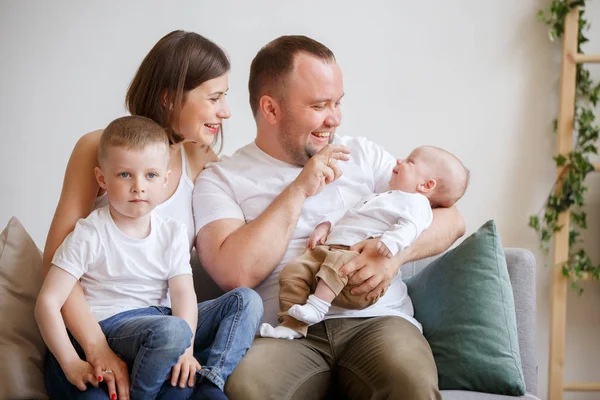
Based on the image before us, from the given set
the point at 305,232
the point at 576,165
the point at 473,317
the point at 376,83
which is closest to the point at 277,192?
the point at 305,232

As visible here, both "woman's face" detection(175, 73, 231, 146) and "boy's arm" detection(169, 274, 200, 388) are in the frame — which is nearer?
"boy's arm" detection(169, 274, 200, 388)

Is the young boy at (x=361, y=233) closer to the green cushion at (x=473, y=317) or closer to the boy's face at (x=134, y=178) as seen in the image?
the green cushion at (x=473, y=317)

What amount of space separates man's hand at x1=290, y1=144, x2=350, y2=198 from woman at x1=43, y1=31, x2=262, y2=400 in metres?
0.30

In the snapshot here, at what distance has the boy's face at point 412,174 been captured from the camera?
82.0 inches

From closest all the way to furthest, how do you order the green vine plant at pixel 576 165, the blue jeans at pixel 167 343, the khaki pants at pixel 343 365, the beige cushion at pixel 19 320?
1. the blue jeans at pixel 167 343
2. the khaki pants at pixel 343 365
3. the beige cushion at pixel 19 320
4. the green vine plant at pixel 576 165

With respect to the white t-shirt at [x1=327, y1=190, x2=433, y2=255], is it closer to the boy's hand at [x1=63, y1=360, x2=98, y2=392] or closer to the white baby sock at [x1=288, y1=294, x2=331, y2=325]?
the white baby sock at [x1=288, y1=294, x2=331, y2=325]

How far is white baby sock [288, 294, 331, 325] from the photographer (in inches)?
70.0

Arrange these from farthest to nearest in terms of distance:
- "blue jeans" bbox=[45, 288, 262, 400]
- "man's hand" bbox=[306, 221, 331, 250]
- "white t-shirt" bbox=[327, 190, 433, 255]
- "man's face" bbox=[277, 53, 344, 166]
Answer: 1. "man's face" bbox=[277, 53, 344, 166]
2. "man's hand" bbox=[306, 221, 331, 250]
3. "white t-shirt" bbox=[327, 190, 433, 255]
4. "blue jeans" bbox=[45, 288, 262, 400]

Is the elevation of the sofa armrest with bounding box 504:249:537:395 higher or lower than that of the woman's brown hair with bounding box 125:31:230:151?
lower

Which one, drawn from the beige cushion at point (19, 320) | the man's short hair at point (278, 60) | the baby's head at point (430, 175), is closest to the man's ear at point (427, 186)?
the baby's head at point (430, 175)

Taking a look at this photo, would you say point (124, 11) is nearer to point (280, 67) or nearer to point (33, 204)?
point (33, 204)

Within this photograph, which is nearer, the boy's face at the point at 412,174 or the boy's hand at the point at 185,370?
the boy's hand at the point at 185,370

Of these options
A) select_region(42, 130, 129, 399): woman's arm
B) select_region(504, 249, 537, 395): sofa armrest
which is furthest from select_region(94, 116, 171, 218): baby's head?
select_region(504, 249, 537, 395): sofa armrest

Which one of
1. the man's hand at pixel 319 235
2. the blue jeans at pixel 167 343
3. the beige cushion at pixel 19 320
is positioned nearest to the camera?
the blue jeans at pixel 167 343
